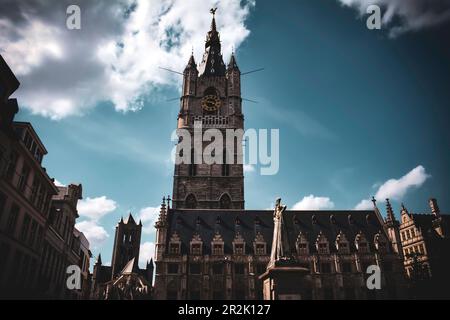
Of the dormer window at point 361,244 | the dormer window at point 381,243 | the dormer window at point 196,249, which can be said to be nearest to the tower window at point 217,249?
the dormer window at point 196,249

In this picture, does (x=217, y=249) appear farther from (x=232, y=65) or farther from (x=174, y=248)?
(x=232, y=65)

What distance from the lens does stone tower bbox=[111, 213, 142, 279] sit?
5384 cm

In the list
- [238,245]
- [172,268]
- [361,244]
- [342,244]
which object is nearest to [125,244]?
[172,268]

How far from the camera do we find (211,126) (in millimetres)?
55688

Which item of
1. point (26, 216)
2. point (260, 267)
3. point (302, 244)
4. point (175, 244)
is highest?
point (302, 244)

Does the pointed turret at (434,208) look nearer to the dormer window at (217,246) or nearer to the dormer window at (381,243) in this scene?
the dormer window at (381,243)

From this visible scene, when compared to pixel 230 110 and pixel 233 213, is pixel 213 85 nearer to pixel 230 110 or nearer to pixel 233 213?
pixel 230 110

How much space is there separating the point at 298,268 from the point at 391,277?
24558 mm

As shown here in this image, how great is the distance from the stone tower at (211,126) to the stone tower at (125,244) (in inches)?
620

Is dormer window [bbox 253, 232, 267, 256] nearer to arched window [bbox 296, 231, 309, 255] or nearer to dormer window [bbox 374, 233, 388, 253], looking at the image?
arched window [bbox 296, 231, 309, 255]

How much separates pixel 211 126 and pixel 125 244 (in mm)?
27043

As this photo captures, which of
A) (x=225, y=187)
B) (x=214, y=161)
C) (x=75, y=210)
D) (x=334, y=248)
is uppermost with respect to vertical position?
(x=214, y=161)

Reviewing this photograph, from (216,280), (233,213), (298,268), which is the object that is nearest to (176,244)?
(216,280)

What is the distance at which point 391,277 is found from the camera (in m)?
34.0
